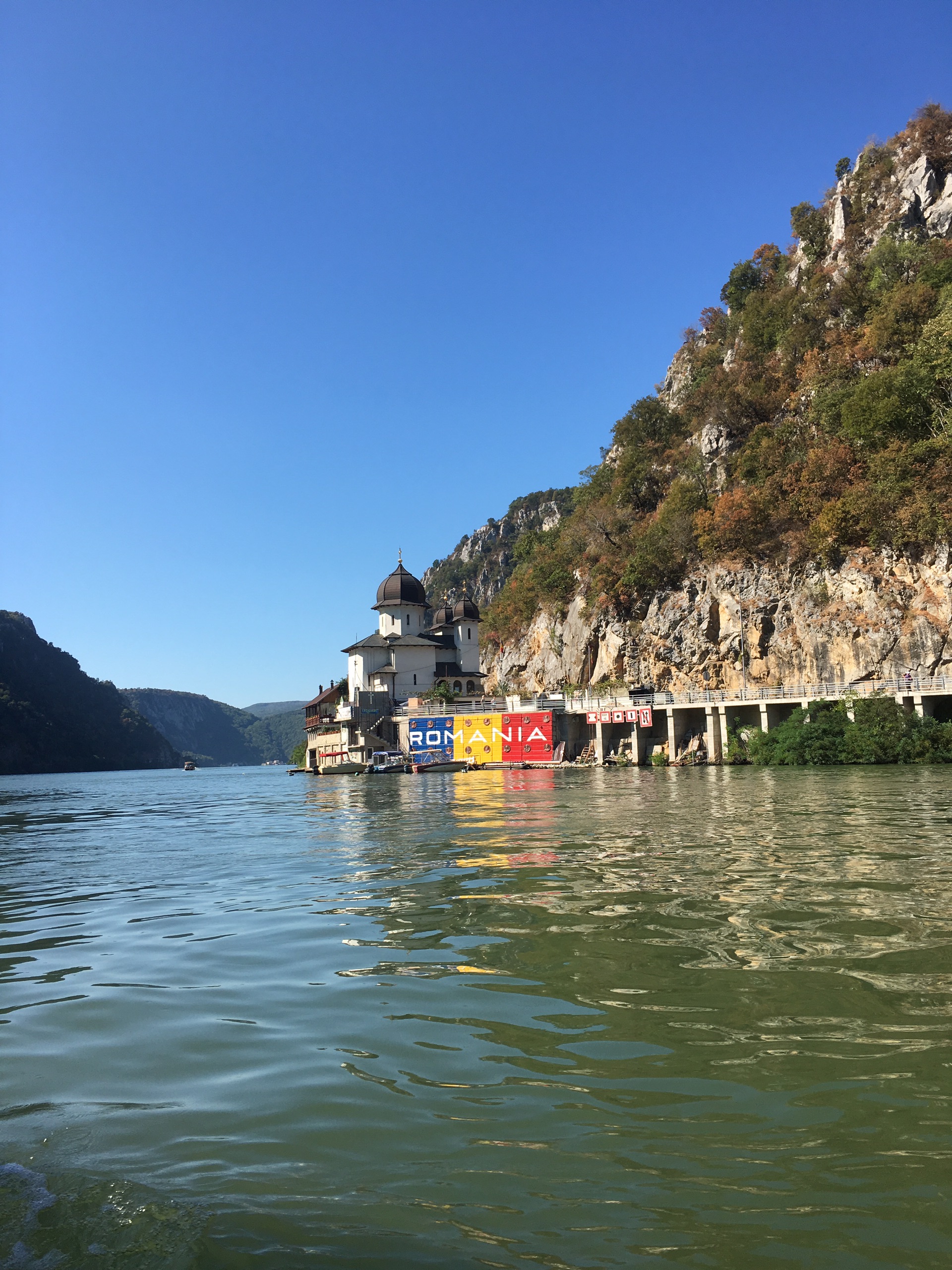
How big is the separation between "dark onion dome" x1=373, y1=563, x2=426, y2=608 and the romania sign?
22.8 metres

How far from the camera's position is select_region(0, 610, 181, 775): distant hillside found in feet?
488

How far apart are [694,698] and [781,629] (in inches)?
292

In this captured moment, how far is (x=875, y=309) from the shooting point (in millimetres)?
62219

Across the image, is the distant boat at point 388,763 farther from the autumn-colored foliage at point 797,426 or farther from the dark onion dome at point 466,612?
the autumn-colored foliage at point 797,426

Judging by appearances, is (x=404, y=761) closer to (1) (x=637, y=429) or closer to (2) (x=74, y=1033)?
(1) (x=637, y=429)

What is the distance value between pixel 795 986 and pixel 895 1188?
280cm

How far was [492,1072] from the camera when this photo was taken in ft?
16.0

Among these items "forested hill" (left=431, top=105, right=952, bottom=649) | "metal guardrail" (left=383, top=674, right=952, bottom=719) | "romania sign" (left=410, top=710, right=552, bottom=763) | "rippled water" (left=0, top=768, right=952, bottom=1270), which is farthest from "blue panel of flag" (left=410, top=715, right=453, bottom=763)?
"rippled water" (left=0, top=768, right=952, bottom=1270)

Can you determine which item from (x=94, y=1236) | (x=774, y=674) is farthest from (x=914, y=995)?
(x=774, y=674)

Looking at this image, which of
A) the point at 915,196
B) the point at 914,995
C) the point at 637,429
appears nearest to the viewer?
the point at 914,995

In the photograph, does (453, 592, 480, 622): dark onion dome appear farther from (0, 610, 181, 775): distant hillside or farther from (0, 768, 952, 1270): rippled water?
(0, 610, 181, 775): distant hillside

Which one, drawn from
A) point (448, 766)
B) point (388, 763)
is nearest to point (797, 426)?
point (448, 766)

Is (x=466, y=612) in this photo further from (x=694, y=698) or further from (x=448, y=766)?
(x=694, y=698)

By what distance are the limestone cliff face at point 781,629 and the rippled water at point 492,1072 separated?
142 feet
